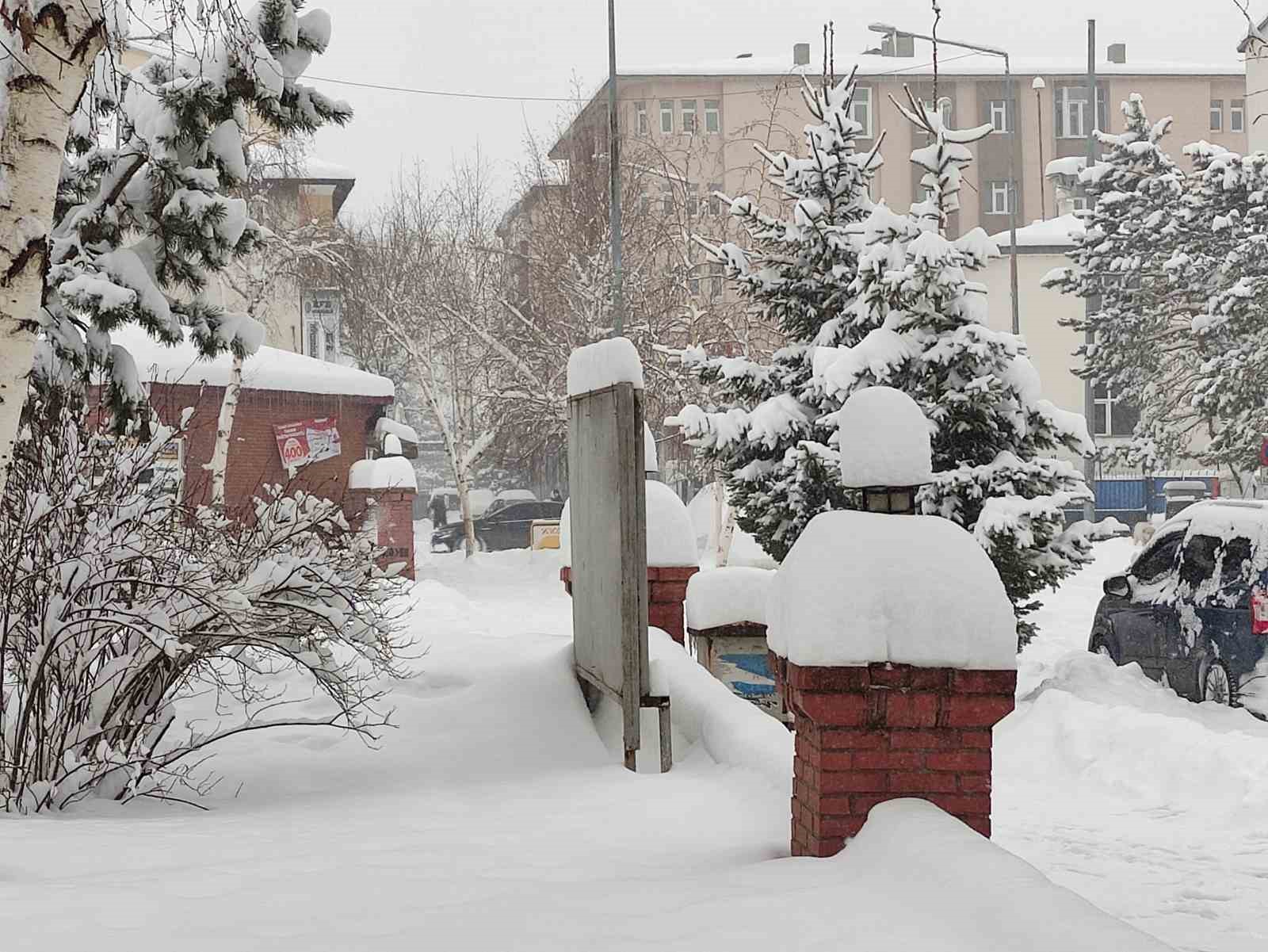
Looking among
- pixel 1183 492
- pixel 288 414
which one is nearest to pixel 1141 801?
pixel 288 414

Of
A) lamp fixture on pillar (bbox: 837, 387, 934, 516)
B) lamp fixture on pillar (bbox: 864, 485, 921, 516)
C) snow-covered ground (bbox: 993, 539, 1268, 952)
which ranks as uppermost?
lamp fixture on pillar (bbox: 837, 387, 934, 516)

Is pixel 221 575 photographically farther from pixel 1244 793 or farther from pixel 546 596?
pixel 546 596

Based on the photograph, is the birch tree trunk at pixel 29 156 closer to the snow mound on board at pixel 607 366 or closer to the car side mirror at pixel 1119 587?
the snow mound on board at pixel 607 366

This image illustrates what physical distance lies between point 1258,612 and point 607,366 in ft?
20.4

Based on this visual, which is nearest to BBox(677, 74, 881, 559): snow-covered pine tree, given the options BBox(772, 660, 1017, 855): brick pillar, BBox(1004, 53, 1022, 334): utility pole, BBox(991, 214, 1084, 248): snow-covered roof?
BBox(772, 660, 1017, 855): brick pillar

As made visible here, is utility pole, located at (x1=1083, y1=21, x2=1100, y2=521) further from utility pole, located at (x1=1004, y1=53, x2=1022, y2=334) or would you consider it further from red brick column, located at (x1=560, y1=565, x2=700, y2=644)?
red brick column, located at (x1=560, y1=565, x2=700, y2=644)

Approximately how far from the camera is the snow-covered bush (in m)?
6.39

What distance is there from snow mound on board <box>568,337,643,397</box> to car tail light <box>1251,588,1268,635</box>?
590 cm

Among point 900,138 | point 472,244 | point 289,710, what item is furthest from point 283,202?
point 900,138

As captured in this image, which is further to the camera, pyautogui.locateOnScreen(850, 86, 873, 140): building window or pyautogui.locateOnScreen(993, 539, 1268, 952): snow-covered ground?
pyautogui.locateOnScreen(850, 86, 873, 140): building window

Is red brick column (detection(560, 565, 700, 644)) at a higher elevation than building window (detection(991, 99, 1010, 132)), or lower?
lower

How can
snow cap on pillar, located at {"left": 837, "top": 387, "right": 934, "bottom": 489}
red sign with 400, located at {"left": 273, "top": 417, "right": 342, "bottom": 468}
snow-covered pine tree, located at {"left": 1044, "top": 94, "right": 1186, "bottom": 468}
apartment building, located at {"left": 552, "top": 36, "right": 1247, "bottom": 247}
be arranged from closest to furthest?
1. snow cap on pillar, located at {"left": 837, "top": 387, "right": 934, "bottom": 489}
2. red sign with 400, located at {"left": 273, "top": 417, "right": 342, "bottom": 468}
3. snow-covered pine tree, located at {"left": 1044, "top": 94, "right": 1186, "bottom": 468}
4. apartment building, located at {"left": 552, "top": 36, "right": 1247, "bottom": 247}

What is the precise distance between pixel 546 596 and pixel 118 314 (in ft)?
61.6

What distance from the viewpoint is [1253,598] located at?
10.8 metres
